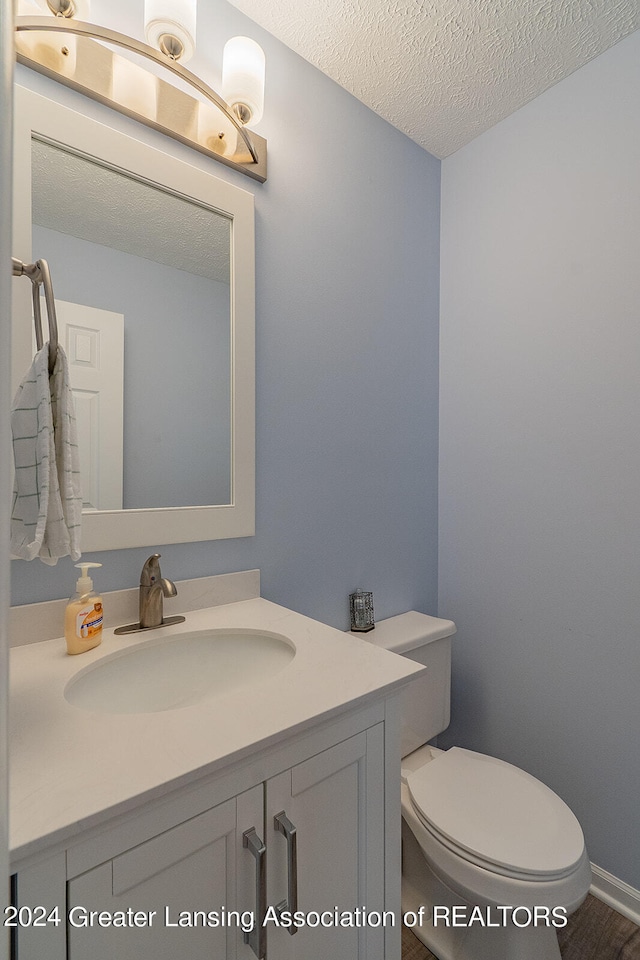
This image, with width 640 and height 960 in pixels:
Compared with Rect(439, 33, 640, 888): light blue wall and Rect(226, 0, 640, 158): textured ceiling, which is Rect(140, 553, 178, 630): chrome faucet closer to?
Rect(439, 33, 640, 888): light blue wall

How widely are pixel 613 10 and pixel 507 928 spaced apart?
2.24 metres

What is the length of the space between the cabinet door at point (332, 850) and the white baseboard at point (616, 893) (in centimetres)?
89

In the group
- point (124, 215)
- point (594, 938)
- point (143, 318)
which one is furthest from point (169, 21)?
point (594, 938)

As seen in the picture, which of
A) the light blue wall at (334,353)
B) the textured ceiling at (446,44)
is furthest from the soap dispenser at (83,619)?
the textured ceiling at (446,44)

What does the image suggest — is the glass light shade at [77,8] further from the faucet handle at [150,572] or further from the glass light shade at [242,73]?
the faucet handle at [150,572]

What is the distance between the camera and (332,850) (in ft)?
2.43

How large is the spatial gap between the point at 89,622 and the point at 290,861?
0.51m

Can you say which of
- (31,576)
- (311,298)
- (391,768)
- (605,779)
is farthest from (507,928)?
(311,298)

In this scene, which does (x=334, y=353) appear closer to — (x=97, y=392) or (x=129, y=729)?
(x=97, y=392)

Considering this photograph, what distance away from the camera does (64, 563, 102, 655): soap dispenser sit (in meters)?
0.85

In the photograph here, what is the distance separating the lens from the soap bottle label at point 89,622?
2.80ft

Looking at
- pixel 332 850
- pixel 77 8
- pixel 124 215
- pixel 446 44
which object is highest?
pixel 446 44

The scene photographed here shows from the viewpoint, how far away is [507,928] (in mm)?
1049

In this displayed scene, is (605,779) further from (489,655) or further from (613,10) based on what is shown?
(613,10)
